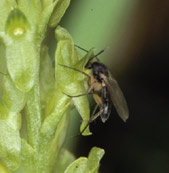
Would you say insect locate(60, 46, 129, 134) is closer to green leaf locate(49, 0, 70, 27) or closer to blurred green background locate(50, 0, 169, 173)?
green leaf locate(49, 0, 70, 27)

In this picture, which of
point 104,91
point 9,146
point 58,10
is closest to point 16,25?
point 58,10

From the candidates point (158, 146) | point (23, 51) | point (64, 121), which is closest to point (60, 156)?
point (64, 121)

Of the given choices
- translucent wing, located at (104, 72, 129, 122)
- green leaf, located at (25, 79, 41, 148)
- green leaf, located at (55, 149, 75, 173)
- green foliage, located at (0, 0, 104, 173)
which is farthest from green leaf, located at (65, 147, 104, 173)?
translucent wing, located at (104, 72, 129, 122)

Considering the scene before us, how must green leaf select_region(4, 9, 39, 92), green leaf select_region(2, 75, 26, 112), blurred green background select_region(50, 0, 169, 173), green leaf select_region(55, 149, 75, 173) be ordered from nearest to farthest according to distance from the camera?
green leaf select_region(4, 9, 39, 92)
green leaf select_region(2, 75, 26, 112)
green leaf select_region(55, 149, 75, 173)
blurred green background select_region(50, 0, 169, 173)

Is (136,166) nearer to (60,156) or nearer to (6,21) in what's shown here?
(60,156)

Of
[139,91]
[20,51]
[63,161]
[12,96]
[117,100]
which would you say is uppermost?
[20,51]

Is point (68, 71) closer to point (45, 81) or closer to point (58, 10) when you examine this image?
point (45, 81)
